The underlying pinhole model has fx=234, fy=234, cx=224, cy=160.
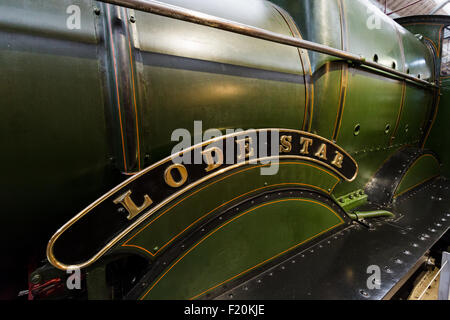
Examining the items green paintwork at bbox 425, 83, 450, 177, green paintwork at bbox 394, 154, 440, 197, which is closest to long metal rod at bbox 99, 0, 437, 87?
green paintwork at bbox 394, 154, 440, 197

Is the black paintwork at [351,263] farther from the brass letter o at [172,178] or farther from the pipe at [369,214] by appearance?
the brass letter o at [172,178]

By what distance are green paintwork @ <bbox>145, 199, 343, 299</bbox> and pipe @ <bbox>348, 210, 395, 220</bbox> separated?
1.73 feet

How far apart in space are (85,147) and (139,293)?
2.00 feet

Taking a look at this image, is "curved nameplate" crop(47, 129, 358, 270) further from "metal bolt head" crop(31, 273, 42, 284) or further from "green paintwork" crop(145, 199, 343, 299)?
"green paintwork" crop(145, 199, 343, 299)

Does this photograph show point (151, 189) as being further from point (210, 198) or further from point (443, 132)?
point (443, 132)

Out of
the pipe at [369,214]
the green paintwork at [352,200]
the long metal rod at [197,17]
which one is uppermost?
the long metal rod at [197,17]

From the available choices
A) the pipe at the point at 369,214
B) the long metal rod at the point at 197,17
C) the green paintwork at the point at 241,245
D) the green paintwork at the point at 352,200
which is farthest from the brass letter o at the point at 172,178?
the green paintwork at the point at 352,200

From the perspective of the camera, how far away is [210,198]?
1.09 m

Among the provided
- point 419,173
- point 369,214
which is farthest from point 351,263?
point 419,173

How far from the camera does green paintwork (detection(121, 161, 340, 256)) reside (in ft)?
3.13

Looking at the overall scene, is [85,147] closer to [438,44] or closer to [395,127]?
[395,127]

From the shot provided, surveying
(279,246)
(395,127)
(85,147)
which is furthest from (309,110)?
(395,127)

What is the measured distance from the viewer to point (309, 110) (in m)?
1.49

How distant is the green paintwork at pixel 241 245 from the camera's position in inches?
40.7
